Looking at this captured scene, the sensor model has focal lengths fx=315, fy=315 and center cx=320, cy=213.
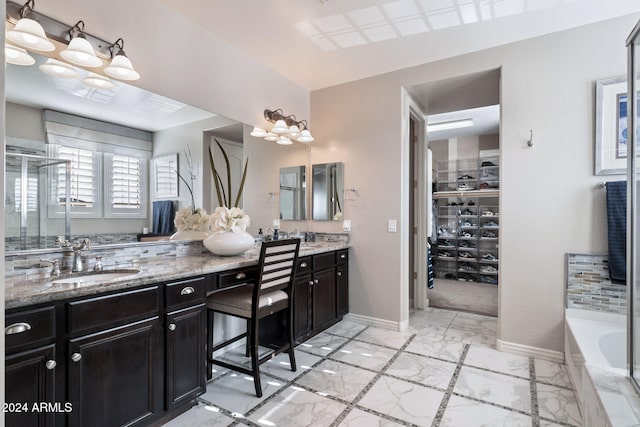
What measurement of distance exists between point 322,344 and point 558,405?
1736 millimetres

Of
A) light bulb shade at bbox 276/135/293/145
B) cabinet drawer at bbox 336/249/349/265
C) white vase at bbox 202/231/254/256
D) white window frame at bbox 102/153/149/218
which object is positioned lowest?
cabinet drawer at bbox 336/249/349/265

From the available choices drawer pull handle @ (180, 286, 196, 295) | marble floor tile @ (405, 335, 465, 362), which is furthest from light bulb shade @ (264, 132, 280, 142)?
marble floor tile @ (405, 335, 465, 362)

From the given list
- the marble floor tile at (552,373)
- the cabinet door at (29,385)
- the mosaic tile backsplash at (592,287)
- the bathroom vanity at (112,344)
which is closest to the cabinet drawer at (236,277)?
the bathroom vanity at (112,344)

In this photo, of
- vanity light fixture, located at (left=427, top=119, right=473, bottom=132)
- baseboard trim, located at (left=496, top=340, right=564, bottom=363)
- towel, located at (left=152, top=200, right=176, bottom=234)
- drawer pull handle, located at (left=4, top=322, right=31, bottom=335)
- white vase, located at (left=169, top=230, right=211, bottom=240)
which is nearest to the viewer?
drawer pull handle, located at (left=4, top=322, right=31, bottom=335)

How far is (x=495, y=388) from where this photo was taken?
2.16m

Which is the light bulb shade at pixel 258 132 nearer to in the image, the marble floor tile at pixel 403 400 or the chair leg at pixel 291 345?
the chair leg at pixel 291 345

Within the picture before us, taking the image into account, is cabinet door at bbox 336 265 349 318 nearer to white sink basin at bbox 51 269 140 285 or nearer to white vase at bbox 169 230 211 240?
white vase at bbox 169 230 211 240

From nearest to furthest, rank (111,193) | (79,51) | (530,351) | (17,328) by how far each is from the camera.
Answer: (17,328)
(79,51)
(111,193)
(530,351)

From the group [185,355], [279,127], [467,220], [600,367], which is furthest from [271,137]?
[467,220]

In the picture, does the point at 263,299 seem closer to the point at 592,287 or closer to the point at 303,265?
the point at 303,265

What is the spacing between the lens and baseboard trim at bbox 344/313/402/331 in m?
3.25

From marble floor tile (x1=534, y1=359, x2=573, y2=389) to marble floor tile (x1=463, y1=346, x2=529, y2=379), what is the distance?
0.08m

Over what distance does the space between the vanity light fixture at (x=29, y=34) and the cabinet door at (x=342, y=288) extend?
2748 millimetres

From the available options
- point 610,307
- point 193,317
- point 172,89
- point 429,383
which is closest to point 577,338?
point 610,307
